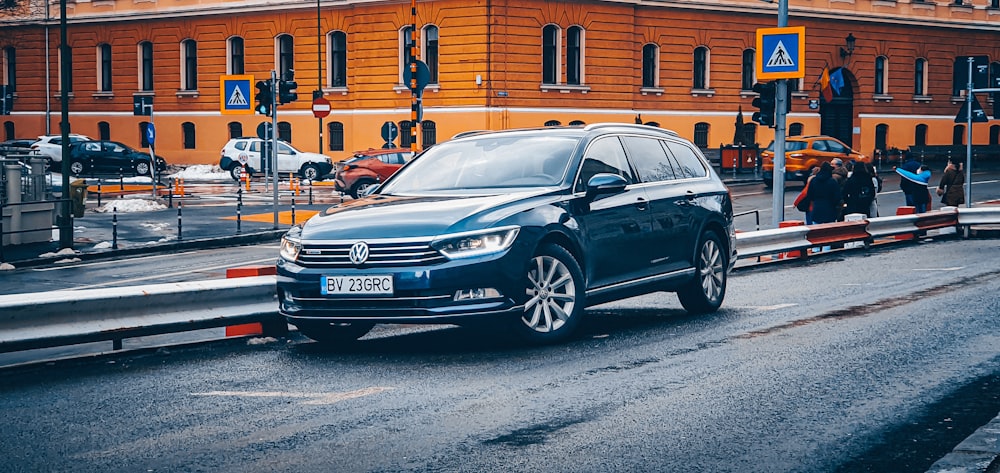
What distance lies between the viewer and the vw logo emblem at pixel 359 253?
891cm

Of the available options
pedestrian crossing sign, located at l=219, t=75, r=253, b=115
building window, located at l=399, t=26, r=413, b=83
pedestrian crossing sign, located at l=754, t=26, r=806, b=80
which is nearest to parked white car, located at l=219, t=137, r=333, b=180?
building window, located at l=399, t=26, r=413, b=83

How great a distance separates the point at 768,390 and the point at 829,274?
8526mm

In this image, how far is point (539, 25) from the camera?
157 ft

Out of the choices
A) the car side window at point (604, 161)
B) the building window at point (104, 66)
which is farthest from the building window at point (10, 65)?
the car side window at point (604, 161)

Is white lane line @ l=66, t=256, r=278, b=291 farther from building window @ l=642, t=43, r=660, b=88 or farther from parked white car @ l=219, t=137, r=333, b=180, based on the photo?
building window @ l=642, t=43, r=660, b=88

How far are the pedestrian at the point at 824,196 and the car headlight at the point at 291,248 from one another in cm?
1283

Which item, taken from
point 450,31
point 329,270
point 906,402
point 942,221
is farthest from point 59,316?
point 450,31

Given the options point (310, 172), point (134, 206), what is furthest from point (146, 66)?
point (134, 206)

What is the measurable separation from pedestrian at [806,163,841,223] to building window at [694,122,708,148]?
104 ft

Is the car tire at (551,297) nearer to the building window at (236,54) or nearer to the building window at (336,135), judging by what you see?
the building window at (336,135)

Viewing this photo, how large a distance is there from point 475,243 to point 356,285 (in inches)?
33.0

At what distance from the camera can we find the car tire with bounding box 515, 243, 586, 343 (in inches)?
368

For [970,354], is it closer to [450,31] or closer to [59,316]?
[59,316]

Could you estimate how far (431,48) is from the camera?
160ft
